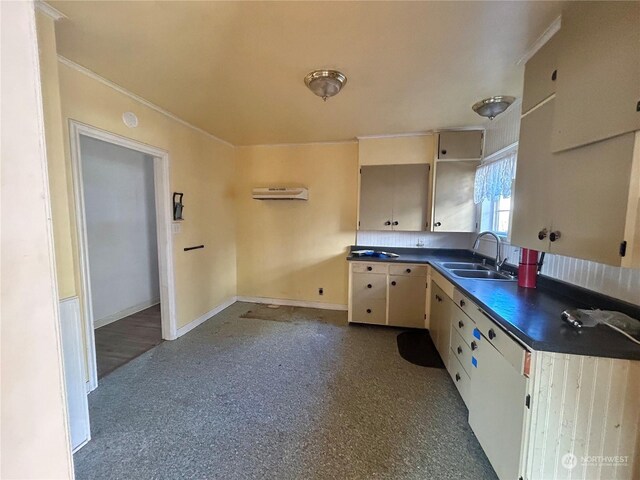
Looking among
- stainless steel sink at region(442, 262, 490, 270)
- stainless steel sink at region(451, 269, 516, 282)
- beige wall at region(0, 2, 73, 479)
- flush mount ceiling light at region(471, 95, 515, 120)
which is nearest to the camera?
beige wall at region(0, 2, 73, 479)

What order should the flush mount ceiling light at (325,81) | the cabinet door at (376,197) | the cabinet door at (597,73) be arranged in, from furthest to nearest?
the cabinet door at (376,197)
the flush mount ceiling light at (325,81)
the cabinet door at (597,73)

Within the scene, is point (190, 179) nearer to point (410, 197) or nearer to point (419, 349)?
point (410, 197)

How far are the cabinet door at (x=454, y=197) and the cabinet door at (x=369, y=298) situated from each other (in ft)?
3.21

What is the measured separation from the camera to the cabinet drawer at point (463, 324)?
178 cm

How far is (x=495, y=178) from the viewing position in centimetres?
261

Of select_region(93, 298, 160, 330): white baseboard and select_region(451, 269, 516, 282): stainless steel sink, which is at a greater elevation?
select_region(451, 269, 516, 282): stainless steel sink

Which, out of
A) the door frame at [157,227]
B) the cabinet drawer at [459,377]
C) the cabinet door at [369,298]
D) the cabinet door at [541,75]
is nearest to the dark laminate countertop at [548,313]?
the cabinet drawer at [459,377]

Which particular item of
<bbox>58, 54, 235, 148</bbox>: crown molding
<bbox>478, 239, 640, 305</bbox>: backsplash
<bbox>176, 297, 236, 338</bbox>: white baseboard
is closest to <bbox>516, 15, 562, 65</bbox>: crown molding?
<bbox>478, 239, 640, 305</bbox>: backsplash

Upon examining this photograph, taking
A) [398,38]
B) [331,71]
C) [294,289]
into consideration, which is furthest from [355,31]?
[294,289]

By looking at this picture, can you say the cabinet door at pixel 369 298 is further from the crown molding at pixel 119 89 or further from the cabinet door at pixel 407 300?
the crown molding at pixel 119 89

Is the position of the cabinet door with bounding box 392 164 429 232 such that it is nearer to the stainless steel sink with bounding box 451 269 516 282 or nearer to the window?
the window

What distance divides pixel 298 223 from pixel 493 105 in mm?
2638

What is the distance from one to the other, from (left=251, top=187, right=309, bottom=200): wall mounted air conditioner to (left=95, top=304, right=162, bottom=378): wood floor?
2124 millimetres

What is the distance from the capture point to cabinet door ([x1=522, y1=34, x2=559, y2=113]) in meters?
1.41
